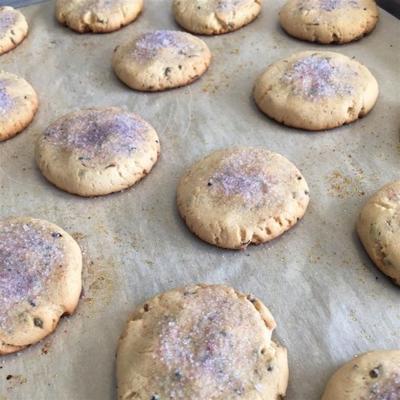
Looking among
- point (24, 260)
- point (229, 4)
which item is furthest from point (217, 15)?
point (24, 260)

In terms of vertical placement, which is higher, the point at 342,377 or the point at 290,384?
the point at 342,377

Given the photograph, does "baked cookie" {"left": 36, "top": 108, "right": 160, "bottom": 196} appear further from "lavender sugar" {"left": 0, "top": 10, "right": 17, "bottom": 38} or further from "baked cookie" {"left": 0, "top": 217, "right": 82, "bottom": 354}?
"lavender sugar" {"left": 0, "top": 10, "right": 17, "bottom": 38}

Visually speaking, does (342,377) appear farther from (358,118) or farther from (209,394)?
(358,118)

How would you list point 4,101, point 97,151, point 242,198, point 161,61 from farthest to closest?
point 161,61 < point 4,101 < point 97,151 < point 242,198

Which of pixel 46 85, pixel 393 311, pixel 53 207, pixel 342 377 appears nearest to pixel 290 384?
pixel 342 377

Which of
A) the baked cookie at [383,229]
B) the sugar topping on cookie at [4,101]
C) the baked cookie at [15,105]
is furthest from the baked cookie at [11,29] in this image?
the baked cookie at [383,229]

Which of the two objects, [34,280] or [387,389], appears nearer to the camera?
[387,389]

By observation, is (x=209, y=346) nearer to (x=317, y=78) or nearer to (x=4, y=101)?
(x=317, y=78)
